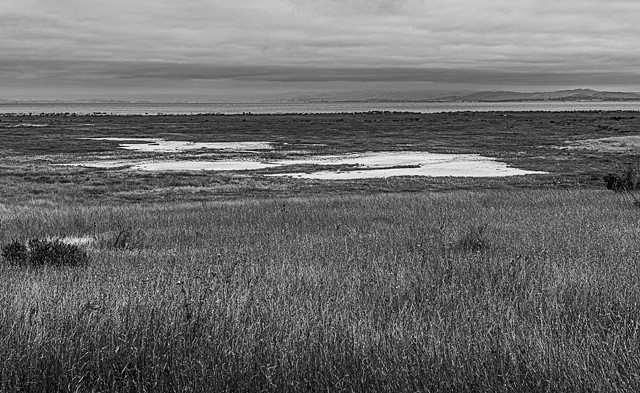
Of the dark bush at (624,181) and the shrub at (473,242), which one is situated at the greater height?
the shrub at (473,242)

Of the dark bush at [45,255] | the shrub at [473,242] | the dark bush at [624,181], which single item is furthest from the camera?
the dark bush at [624,181]

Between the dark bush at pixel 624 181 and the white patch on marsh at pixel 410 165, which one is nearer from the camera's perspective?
the dark bush at pixel 624 181

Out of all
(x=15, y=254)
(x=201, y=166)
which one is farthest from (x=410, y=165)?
(x=15, y=254)

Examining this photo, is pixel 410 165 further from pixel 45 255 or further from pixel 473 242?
pixel 45 255

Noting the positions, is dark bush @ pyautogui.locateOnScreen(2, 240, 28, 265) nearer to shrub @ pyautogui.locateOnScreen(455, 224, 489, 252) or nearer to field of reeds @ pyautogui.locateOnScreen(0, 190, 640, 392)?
field of reeds @ pyautogui.locateOnScreen(0, 190, 640, 392)

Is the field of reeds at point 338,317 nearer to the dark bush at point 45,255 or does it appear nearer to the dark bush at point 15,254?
the dark bush at point 45,255

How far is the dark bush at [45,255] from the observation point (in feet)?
37.0

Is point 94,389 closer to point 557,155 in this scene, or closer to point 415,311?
point 415,311

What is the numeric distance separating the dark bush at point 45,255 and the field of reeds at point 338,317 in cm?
34

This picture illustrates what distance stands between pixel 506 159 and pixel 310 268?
130 feet

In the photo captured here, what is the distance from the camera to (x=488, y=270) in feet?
30.3

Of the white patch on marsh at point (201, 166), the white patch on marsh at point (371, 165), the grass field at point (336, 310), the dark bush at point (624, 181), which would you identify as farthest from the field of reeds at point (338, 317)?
the white patch on marsh at point (201, 166)

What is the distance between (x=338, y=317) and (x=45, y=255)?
676cm

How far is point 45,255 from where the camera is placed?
37.5 ft
